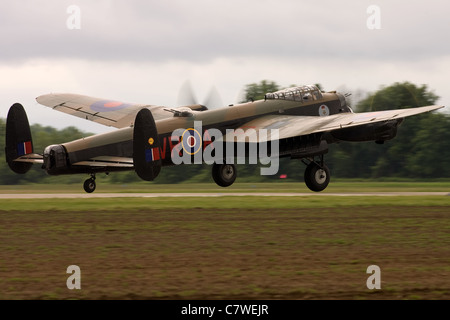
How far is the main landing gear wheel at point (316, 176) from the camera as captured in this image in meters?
34.0

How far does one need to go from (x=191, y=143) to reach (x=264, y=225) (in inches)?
417

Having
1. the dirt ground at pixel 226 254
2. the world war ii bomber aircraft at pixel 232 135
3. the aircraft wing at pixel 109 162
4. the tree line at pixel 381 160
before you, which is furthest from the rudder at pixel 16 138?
the tree line at pixel 381 160

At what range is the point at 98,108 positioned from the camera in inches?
1608

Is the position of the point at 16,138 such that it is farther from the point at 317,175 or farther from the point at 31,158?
the point at 317,175

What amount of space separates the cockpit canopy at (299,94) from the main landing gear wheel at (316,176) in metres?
3.93

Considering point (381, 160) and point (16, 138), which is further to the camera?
point (381, 160)

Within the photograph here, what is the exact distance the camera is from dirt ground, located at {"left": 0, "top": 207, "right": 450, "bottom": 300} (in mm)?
13656

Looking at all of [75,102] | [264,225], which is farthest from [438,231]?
[75,102]

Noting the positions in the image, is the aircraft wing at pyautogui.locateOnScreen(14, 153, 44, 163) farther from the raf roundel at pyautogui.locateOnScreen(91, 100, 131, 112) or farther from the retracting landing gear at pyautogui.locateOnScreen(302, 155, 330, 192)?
the retracting landing gear at pyautogui.locateOnScreen(302, 155, 330, 192)

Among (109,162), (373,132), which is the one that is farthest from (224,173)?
(373,132)

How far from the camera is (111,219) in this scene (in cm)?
2475

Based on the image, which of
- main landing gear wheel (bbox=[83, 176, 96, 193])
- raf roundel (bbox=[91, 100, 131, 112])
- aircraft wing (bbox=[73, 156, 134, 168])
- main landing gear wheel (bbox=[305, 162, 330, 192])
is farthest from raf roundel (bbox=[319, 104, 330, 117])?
main landing gear wheel (bbox=[83, 176, 96, 193])

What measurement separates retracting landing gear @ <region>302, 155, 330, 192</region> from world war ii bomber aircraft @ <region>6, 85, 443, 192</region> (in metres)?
0.05

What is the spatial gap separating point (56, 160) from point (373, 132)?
1492 cm
